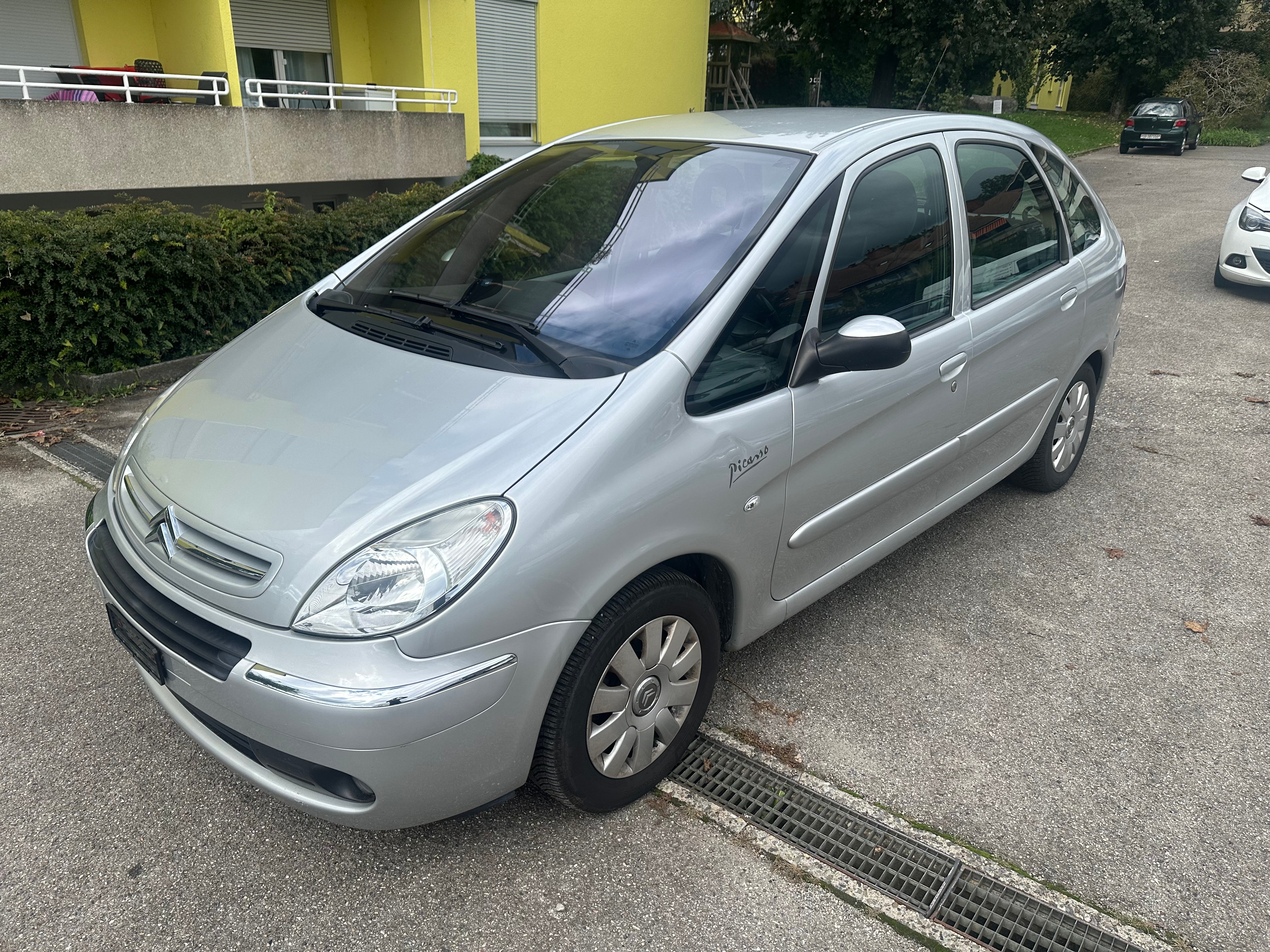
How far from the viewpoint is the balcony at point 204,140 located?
884 centimetres

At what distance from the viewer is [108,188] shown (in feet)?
30.4

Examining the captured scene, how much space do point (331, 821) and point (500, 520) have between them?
2.70 feet

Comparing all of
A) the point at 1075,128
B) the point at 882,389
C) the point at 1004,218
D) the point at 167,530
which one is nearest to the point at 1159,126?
the point at 1075,128

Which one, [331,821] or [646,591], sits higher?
[646,591]

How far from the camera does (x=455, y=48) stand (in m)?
13.2

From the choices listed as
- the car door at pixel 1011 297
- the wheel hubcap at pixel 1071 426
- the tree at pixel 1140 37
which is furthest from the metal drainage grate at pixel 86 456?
the tree at pixel 1140 37

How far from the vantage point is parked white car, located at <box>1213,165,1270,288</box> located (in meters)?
8.31

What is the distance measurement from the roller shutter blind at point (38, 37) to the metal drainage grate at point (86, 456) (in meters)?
8.53

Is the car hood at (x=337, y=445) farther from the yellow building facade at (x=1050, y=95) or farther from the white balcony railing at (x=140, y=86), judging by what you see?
the yellow building facade at (x=1050, y=95)

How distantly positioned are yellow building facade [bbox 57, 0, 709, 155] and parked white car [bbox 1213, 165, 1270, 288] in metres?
9.89

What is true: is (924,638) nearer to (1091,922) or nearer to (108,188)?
(1091,922)

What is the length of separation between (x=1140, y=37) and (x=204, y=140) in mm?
33622

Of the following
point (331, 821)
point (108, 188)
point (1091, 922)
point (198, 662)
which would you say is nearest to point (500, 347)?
point (198, 662)

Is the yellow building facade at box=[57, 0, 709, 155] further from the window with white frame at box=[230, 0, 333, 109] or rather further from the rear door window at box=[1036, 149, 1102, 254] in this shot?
the rear door window at box=[1036, 149, 1102, 254]
